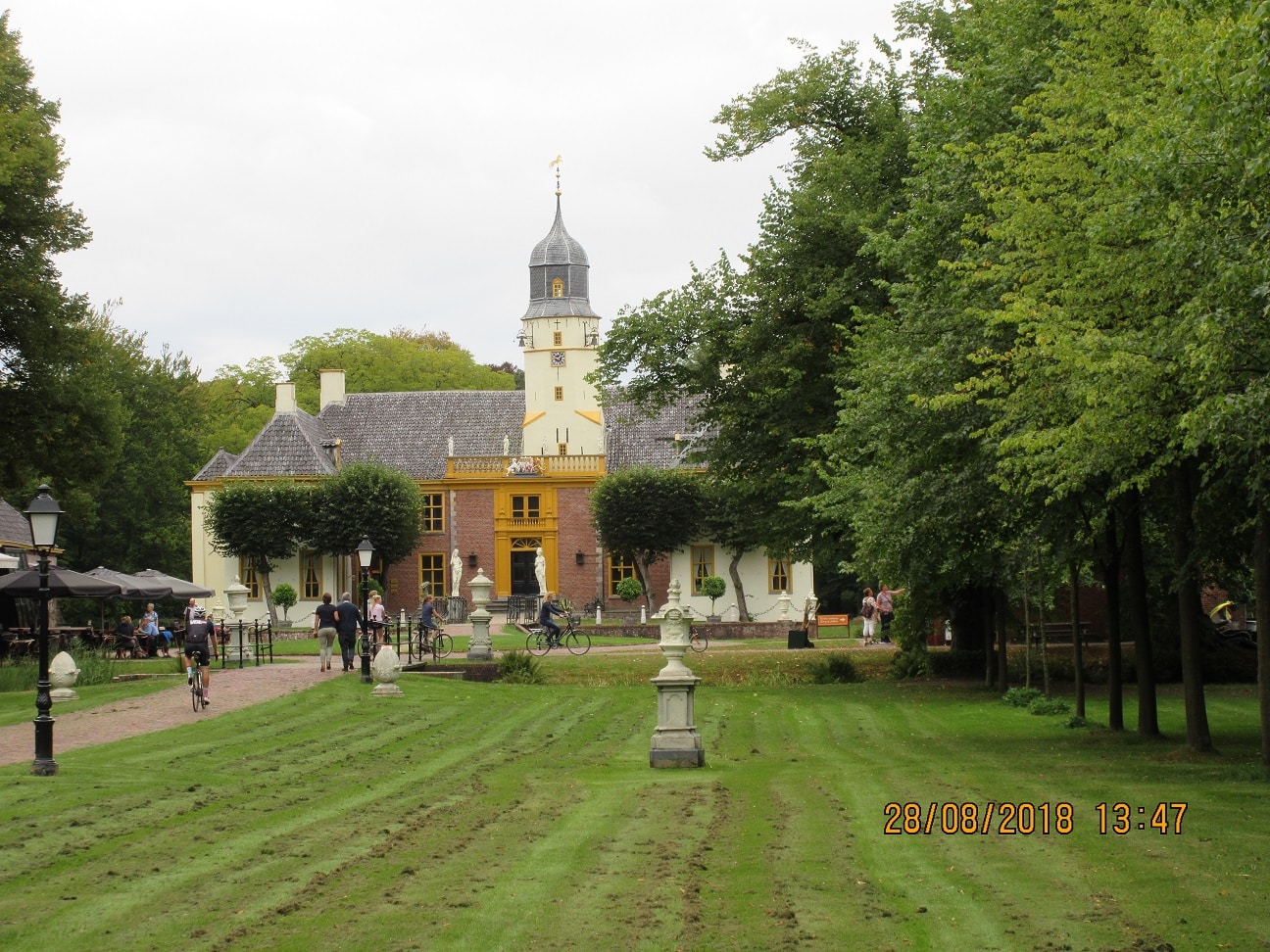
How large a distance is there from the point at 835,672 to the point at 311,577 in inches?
1174

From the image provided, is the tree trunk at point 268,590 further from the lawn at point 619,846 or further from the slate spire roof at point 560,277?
the lawn at point 619,846

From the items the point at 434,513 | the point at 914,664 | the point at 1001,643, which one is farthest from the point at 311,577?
the point at 1001,643

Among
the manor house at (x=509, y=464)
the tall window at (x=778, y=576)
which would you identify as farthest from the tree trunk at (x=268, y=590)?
the tall window at (x=778, y=576)

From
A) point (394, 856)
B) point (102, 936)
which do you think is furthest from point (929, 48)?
point (102, 936)

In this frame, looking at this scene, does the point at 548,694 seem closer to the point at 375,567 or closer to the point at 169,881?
the point at 169,881

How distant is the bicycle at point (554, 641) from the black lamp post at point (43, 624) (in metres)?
18.6

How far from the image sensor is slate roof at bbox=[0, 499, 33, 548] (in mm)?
37406

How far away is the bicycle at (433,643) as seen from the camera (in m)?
31.6

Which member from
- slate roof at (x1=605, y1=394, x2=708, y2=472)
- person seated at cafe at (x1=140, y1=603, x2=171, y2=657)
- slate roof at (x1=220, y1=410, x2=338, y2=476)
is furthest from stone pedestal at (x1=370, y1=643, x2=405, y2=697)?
slate roof at (x1=605, y1=394, x2=708, y2=472)

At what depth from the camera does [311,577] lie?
2185 inches

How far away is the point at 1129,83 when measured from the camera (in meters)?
14.8

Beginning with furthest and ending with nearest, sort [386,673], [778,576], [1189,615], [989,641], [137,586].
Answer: [778,576] < [137,586] < [989,641] < [386,673] < [1189,615]

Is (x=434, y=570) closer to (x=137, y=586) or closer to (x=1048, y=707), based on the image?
(x=137, y=586)
